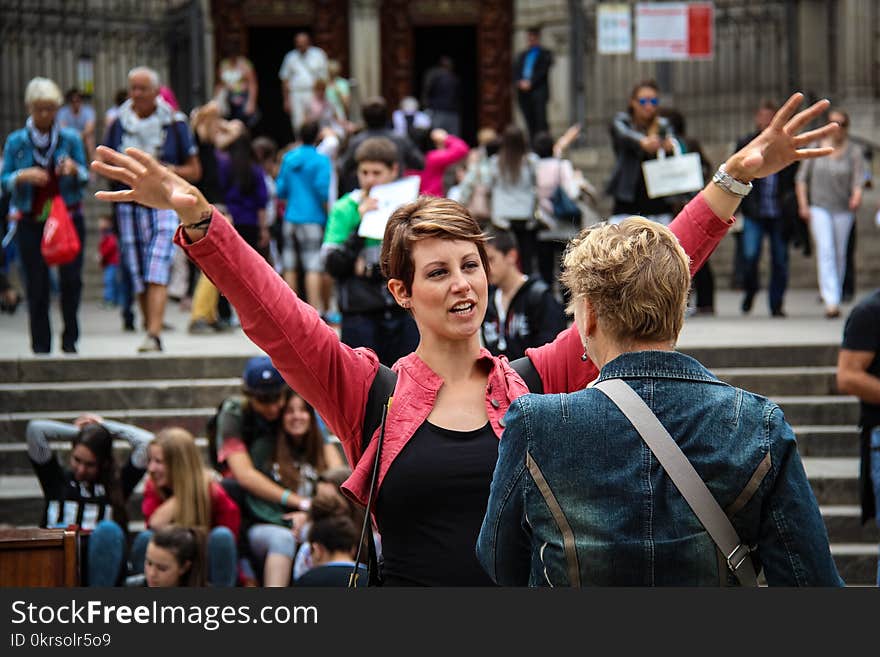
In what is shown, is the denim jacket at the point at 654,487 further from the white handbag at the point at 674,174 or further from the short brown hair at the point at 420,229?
the white handbag at the point at 674,174

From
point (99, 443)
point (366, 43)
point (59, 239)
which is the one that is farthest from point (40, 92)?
point (366, 43)

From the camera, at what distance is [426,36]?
26922 millimetres

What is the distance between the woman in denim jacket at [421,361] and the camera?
3.31m

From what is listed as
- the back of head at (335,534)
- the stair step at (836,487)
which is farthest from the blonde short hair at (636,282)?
the stair step at (836,487)

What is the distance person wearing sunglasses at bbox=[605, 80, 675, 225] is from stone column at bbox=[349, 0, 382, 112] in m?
10.3

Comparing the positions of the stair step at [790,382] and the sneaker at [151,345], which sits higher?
the sneaker at [151,345]

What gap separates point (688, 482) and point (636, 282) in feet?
1.27

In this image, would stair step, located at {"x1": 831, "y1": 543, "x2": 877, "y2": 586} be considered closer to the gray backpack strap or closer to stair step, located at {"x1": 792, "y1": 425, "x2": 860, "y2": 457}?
stair step, located at {"x1": 792, "y1": 425, "x2": 860, "y2": 457}

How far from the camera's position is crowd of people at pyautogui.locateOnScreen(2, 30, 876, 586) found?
2.81 metres

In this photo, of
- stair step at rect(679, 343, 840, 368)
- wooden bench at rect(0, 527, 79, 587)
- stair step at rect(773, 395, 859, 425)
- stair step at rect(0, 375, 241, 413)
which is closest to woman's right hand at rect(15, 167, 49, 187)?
stair step at rect(0, 375, 241, 413)

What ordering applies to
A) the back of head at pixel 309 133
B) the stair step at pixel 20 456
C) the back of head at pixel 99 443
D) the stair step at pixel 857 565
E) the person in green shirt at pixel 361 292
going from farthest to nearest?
the back of head at pixel 309 133, the stair step at pixel 20 456, the person in green shirt at pixel 361 292, the stair step at pixel 857 565, the back of head at pixel 99 443

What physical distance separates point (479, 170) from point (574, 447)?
34.1 ft

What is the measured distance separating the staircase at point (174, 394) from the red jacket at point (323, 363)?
5.30 m

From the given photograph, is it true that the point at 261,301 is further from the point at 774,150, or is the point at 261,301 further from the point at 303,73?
the point at 303,73
